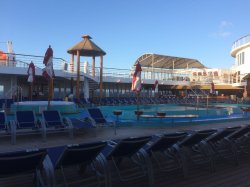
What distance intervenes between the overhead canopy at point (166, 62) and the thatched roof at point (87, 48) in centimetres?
1457

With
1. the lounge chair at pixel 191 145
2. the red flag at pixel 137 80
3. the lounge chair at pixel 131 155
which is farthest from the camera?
the red flag at pixel 137 80

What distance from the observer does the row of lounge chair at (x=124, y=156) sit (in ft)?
9.26

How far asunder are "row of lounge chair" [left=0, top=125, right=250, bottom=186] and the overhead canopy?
28.7 metres

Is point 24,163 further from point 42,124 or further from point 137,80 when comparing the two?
point 137,80

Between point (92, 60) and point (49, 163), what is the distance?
18.2m

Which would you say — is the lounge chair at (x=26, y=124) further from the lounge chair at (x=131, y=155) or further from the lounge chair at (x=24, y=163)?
the lounge chair at (x=24, y=163)

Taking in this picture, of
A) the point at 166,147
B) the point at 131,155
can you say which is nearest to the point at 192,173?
the point at 166,147

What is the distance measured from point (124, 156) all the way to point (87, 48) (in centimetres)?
1533

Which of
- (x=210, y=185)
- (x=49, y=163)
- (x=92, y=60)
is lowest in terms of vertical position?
(x=210, y=185)

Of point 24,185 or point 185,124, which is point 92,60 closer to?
point 185,124

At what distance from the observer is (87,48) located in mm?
18281

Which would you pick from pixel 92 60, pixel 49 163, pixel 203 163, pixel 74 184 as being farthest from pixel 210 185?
pixel 92 60

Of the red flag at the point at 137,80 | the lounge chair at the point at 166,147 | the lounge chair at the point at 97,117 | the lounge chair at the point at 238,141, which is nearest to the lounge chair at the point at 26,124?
the lounge chair at the point at 97,117

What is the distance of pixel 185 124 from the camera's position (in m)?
9.32
